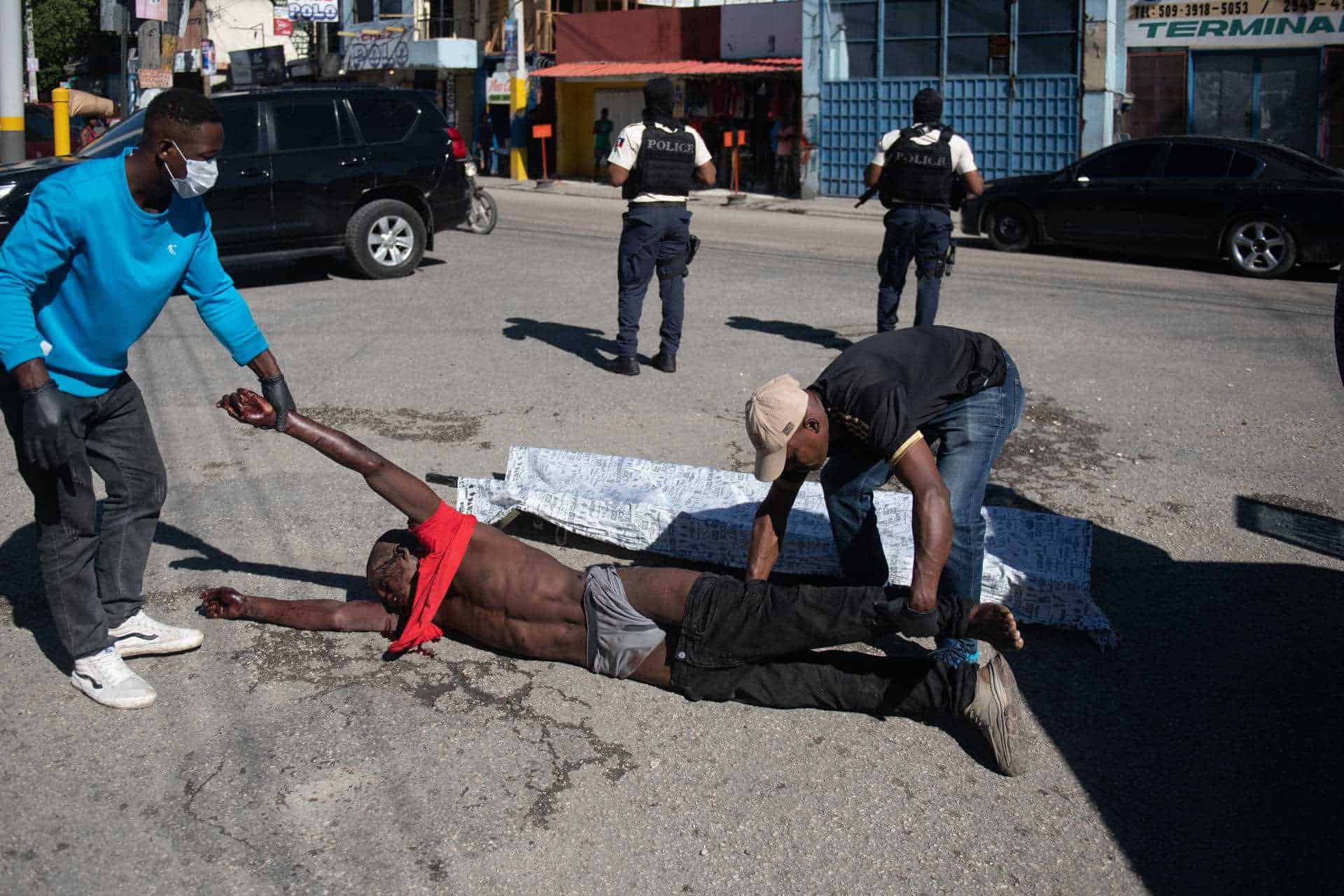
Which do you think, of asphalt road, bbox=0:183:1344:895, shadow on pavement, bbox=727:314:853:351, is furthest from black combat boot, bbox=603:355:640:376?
shadow on pavement, bbox=727:314:853:351

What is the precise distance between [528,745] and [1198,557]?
3.29 meters

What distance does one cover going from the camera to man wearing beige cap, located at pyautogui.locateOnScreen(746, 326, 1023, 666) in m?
3.83

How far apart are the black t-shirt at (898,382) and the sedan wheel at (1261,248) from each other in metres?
11.2

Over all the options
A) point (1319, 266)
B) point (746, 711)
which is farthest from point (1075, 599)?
point (1319, 266)

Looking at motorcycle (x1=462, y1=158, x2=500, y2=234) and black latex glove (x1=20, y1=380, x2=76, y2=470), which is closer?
black latex glove (x1=20, y1=380, x2=76, y2=470)

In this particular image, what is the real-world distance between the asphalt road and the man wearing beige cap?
629 mm

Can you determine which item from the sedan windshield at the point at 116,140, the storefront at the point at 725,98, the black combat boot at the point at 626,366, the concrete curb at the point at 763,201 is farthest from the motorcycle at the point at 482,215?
the storefront at the point at 725,98

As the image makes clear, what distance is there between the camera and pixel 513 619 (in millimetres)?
4500

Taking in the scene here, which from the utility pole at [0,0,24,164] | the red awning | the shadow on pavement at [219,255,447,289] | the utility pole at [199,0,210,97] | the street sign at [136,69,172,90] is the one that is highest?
the utility pole at [199,0,210,97]

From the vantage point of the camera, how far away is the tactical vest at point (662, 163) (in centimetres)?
865

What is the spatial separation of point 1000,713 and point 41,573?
395cm

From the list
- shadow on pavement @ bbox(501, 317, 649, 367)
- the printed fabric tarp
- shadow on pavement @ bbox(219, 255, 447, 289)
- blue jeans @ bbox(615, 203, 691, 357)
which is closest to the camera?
the printed fabric tarp

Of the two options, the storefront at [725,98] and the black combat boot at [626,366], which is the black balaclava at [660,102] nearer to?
the black combat boot at [626,366]

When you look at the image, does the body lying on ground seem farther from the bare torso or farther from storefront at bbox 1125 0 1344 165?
storefront at bbox 1125 0 1344 165
